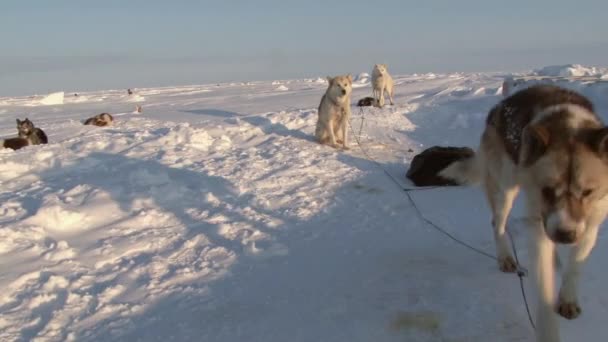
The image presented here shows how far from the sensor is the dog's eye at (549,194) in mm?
2434

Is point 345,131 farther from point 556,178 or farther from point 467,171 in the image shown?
point 556,178

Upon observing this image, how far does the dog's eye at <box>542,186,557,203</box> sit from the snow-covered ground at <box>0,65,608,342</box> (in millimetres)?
922

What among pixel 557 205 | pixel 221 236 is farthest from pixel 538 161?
pixel 221 236

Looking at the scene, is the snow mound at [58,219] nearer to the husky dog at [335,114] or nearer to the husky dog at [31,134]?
the husky dog at [335,114]

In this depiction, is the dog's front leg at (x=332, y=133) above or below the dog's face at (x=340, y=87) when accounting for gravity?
below

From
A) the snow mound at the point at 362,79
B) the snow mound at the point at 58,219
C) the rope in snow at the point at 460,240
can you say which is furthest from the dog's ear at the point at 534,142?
the snow mound at the point at 362,79

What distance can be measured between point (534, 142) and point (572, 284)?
1.03 metres

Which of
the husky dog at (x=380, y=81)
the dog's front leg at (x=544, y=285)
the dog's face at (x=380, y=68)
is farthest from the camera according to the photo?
the dog's face at (x=380, y=68)

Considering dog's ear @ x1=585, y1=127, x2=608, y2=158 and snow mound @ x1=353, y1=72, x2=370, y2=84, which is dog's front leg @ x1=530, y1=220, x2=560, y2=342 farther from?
snow mound @ x1=353, y1=72, x2=370, y2=84

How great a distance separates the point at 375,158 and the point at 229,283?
5370mm

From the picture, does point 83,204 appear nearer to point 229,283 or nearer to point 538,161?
point 229,283

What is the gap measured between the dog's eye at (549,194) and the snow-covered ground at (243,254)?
922 mm

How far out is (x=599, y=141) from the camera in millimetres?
2309

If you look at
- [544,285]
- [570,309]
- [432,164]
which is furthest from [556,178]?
[432,164]
